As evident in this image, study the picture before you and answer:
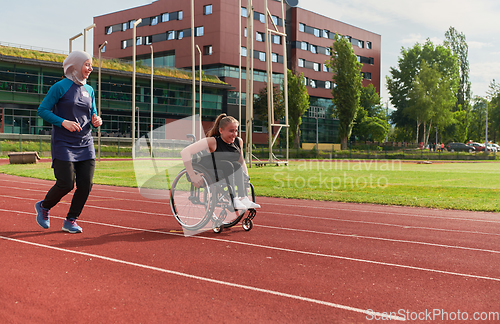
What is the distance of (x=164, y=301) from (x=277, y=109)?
51531 millimetres

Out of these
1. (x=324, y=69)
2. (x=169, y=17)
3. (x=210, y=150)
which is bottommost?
(x=210, y=150)

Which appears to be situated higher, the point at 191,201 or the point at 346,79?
the point at 346,79

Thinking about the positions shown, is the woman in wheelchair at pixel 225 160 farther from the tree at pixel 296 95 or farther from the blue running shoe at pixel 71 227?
the tree at pixel 296 95

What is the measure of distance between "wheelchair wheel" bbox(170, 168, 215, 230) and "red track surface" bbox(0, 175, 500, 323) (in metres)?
0.25

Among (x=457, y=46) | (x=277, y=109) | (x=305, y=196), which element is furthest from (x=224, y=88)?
(x=457, y=46)

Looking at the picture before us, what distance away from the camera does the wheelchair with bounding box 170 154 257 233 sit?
19.3 feet

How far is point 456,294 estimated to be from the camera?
12.4 ft

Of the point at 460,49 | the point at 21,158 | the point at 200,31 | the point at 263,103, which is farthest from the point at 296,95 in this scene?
the point at 460,49

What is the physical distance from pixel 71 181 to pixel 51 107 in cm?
94

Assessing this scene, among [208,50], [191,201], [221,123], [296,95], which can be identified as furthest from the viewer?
[208,50]

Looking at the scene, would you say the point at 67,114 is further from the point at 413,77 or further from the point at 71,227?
the point at 413,77

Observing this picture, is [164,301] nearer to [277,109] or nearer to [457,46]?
[277,109]

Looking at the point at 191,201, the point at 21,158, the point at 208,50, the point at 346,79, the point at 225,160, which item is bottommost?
the point at 21,158

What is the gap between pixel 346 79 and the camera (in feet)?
187
